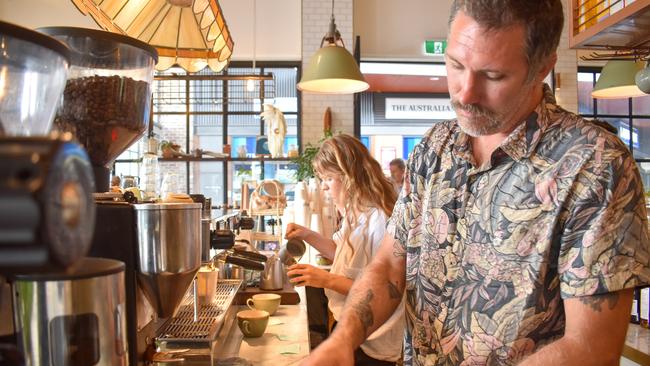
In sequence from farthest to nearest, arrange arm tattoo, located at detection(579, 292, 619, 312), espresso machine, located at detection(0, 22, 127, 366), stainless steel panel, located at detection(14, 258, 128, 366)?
arm tattoo, located at detection(579, 292, 619, 312) < stainless steel panel, located at detection(14, 258, 128, 366) < espresso machine, located at detection(0, 22, 127, 366)

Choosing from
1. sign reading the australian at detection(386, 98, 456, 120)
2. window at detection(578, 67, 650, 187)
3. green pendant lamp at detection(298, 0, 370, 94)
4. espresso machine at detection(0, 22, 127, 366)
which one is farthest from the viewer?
sign reading the australian at detection(386, 98, 456, 120)

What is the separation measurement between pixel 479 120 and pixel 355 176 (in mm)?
1573

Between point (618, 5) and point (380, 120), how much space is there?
Result: 19.2 feet

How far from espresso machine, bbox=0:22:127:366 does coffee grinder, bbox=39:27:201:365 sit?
21 centimetres

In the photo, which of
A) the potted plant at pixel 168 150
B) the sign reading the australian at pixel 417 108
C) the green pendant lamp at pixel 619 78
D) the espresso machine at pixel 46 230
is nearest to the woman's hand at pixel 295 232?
the espresso machine at pixel 46 230

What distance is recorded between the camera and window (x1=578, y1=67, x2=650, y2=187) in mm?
7949

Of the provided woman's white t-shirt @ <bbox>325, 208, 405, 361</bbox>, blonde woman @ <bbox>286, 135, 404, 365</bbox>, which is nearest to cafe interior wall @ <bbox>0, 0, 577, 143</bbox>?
blonde woman @ <bbox>286, 135, 404, 365</bbox>

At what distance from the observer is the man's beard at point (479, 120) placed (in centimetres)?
118

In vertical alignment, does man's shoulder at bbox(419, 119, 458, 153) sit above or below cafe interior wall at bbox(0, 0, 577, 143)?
below

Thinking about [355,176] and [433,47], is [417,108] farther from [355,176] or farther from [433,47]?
[355,176]

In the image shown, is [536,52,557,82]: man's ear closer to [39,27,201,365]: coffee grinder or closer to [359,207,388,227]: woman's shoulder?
[39,27,201,365]: coffee grinder

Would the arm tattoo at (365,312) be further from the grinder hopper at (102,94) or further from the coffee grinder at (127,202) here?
the grinder hopper at (102,94)

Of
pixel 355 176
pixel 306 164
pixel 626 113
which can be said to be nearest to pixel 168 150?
pixel 306 164

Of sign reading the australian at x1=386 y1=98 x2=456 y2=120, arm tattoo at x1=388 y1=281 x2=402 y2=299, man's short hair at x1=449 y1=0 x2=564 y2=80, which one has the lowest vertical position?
arm tattoo at x1=388 y1=281 x2=402 y2=299
